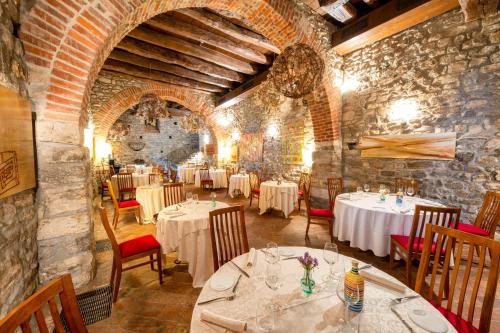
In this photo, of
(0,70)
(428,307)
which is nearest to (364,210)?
(428,307)

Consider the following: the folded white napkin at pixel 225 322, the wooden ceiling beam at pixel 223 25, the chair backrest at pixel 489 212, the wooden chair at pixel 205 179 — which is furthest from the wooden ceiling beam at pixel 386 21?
the wooden chair at pixel 205 179

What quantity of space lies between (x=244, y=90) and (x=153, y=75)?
2824mm

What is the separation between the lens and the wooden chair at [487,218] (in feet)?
8.82

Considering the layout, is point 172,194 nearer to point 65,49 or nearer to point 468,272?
point 65,49

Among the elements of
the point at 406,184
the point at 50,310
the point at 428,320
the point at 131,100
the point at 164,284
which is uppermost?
the point at 131,100

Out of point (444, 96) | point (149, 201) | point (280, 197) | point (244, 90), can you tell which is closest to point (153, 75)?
point (244, 90)

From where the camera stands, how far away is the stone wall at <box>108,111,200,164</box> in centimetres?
1251

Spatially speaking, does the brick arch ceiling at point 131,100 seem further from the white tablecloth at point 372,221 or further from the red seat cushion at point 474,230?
Result: the red seat cushion at point 474,230

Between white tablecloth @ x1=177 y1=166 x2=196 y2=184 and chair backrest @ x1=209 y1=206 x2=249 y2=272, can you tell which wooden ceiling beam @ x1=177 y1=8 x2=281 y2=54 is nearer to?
chair backrest @ x1=209 y1=206 x2=249 y2=272

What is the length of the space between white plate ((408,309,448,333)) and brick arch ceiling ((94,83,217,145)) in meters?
8.43

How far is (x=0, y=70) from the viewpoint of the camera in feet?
5.11

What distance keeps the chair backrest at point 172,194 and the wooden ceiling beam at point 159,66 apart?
12.7ft

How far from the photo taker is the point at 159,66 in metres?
6.11

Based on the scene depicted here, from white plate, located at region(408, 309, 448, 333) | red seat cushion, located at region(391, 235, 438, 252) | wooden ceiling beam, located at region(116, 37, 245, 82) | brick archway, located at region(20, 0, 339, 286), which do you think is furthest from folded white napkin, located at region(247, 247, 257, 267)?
wooden ceiling beam, located at region(116, 37, 245, 82)
